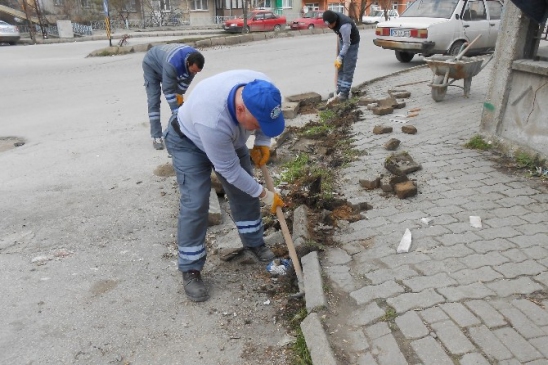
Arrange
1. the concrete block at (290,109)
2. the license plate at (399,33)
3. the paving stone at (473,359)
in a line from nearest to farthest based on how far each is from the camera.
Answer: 1. the paving stone at (473,359)
2. the concrete block at (290,109)
3. the license plate at (399,33)

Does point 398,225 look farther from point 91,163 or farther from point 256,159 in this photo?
point 91,163

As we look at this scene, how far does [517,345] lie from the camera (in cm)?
238

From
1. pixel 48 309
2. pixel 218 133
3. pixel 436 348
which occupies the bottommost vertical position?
pixel 48 309

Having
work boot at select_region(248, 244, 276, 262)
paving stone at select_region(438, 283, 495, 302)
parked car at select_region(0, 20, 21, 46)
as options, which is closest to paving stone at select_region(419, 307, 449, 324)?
paving stone at select_region(438, 283, 495, 302)

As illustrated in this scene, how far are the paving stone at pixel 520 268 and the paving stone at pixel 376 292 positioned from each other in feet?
2.41

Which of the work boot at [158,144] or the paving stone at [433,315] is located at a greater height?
the paving stone at [433,315]

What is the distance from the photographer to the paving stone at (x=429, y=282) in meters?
2.87

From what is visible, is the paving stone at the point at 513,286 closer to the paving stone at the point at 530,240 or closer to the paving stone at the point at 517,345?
the paving stone at the point at 517,345

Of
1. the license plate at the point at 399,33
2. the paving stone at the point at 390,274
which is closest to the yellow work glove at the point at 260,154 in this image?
the paving stone at the point at 390,274

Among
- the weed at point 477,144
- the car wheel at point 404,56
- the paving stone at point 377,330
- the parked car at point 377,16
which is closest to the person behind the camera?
the paving stone at point 377,330

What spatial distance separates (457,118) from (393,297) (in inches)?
176

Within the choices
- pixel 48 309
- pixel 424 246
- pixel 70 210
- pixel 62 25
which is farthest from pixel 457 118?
pixel 62 25

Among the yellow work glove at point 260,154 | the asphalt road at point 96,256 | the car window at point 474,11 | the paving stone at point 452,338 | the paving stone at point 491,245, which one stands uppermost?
the car window at point 474,11

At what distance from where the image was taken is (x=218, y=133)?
2.61 meters
